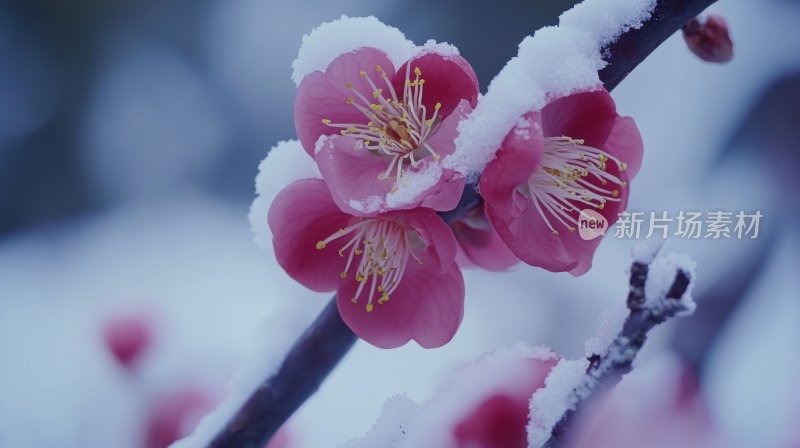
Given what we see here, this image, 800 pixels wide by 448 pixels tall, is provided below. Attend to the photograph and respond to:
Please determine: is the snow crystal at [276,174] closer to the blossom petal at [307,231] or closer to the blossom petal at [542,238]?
the blossom petal at [307,231]

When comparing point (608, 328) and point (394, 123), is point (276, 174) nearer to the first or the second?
point (394, 123)

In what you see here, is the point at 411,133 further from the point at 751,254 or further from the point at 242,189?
the point at 242,189

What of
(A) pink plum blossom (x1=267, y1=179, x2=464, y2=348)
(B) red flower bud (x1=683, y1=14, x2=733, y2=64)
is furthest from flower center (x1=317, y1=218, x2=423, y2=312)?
(B) red flower bud (x1=683, y1=14, x2=733, y2=64)

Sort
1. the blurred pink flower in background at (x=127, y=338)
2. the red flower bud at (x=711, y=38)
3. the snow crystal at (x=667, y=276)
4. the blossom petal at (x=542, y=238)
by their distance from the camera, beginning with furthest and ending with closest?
the blurred pink flower in background at (x=127, y=338) < the red flower bud at (x=711, y=38) < the blossom petal at (x=542, y=238) < the snow crystal at (x=667, y=276)

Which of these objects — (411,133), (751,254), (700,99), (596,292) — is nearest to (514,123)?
(411,133)

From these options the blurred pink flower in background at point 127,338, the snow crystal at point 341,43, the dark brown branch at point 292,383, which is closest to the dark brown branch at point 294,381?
the dark brown branch at point 292,383

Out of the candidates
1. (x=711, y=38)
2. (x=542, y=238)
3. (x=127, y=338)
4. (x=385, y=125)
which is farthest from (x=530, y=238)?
(x=127, y=338)
